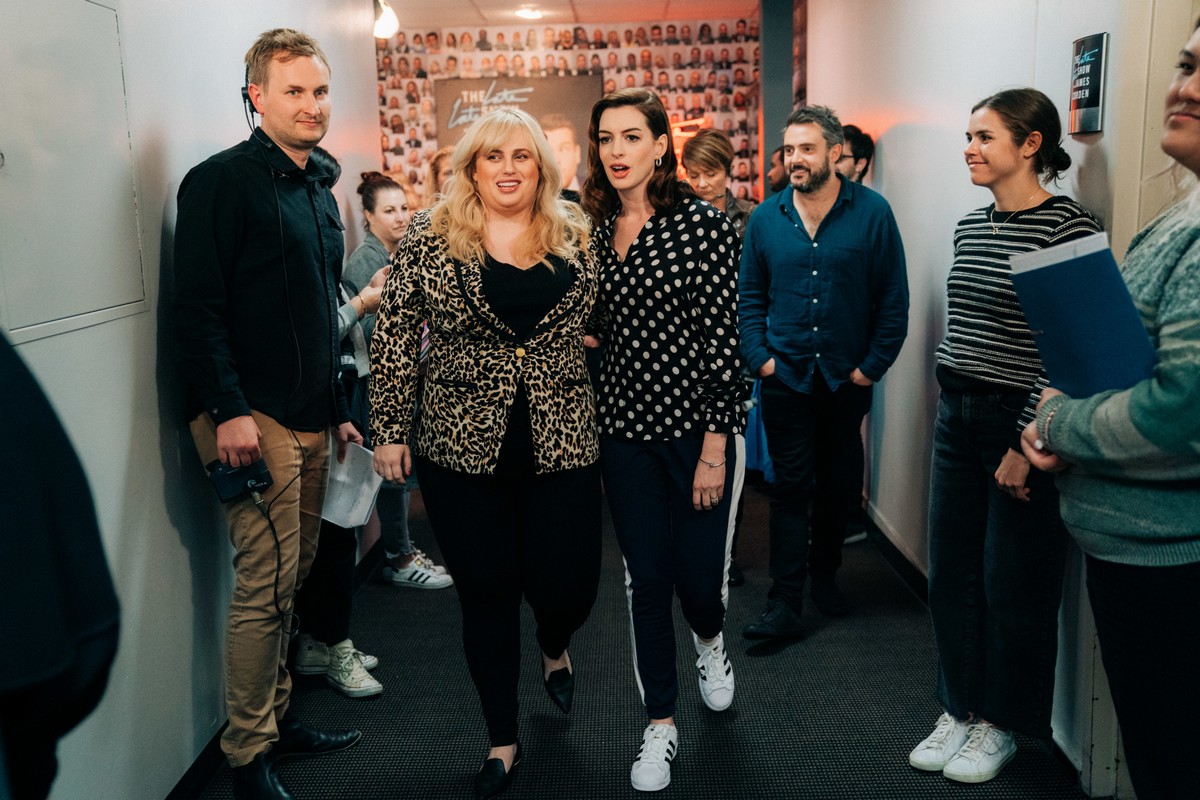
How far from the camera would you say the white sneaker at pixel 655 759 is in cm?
212

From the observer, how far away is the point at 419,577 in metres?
3.50

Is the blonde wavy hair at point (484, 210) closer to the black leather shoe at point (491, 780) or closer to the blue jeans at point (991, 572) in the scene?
the blue jeans at point (991, 572)

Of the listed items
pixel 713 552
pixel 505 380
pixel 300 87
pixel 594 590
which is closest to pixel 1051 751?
pixel 713 552

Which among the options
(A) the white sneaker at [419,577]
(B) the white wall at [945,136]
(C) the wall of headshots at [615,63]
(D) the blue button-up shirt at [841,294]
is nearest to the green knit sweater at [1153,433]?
(B) the white wall at [945,136]

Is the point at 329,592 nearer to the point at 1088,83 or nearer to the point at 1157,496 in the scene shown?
the point at 1157,496

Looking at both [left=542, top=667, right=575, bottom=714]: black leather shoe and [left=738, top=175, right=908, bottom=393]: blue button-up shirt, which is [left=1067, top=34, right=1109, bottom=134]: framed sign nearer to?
[left=738, top=175, right=908, bottom=393]: blue button-up shirt

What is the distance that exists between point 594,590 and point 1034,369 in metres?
1.05

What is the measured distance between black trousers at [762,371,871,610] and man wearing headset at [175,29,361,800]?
137 centimetres

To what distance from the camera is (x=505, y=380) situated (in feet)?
6.34

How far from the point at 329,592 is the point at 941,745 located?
5.31 feet

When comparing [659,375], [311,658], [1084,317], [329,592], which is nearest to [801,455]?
[659,375]

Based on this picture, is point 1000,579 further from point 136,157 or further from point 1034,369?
point 136,157

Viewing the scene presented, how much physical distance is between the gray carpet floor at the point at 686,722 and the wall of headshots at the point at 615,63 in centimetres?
497

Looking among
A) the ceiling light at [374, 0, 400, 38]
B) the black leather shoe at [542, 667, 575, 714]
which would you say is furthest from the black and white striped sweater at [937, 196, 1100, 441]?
the ceiling light at [374, 0, 400, 38]
